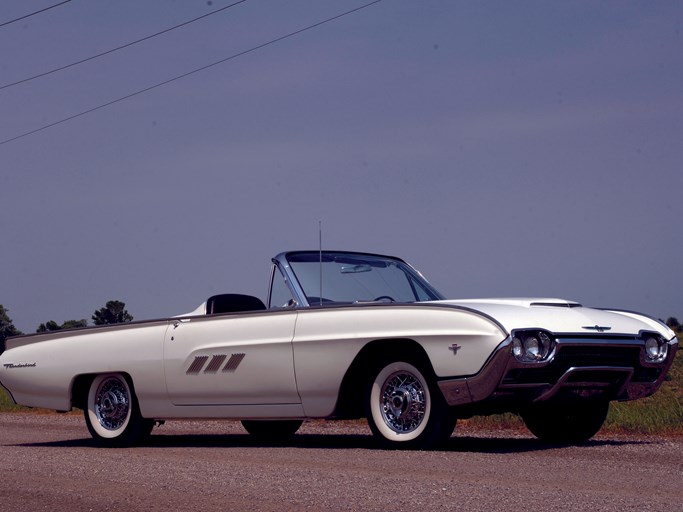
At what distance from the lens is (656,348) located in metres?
9.58

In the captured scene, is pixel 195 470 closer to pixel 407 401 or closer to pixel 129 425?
pixel 407 401

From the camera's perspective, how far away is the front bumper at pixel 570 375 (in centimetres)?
845

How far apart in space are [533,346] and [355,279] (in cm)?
245

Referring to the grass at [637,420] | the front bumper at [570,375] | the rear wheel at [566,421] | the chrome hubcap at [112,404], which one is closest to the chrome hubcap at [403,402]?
the front bumper at [570,375]

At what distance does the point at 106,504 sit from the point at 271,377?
3.44m

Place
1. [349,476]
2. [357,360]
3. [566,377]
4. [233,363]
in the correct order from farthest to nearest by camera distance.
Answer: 1. [233,363]
2. [357,360]
3. [566,377]
4. [349,476]

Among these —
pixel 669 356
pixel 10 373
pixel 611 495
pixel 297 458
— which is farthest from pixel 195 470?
pixel 10 373

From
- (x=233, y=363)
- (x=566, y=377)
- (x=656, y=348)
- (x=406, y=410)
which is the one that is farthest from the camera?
(x=233, y=363)

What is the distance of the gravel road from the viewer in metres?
6.21

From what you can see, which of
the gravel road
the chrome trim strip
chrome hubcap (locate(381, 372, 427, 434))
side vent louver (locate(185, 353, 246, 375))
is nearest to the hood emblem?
the chrome trim strip

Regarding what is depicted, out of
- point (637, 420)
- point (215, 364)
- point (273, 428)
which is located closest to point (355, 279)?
point (215, 364)

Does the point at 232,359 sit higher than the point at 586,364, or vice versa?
the point at 232,359

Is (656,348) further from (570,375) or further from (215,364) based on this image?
(215,364)

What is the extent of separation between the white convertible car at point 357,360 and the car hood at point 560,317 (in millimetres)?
17
